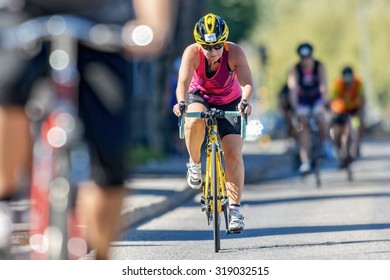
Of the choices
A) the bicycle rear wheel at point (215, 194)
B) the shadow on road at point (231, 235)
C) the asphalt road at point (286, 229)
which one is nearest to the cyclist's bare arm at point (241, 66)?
the bicycle rear wheel at point (215, 194)

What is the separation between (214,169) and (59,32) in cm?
440

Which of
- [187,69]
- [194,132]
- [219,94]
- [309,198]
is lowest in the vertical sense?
[309,198]

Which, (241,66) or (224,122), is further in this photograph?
(224,122)

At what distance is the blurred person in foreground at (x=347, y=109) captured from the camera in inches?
727

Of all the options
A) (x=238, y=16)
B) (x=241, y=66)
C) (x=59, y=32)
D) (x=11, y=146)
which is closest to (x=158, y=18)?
(x=59, y=32)

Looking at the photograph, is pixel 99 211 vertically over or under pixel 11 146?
under

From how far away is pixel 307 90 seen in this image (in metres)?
16.3

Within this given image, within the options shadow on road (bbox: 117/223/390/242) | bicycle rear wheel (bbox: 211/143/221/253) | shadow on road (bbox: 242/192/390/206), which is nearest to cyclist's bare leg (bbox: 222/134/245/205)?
bicycle rear wheel (bbox: 211/143/221/253)

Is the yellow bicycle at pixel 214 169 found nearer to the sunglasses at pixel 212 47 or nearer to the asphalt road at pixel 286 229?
the asphalt road at pixel 286 229

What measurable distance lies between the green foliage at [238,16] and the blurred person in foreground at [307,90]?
23.6 meters

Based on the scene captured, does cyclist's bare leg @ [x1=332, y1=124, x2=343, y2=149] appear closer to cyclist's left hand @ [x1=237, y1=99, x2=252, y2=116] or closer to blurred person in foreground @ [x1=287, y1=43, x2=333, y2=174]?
blurred person in foreground @ [x1=287, y1=43, x2=333, y2=174]

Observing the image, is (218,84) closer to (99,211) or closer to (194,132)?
(194,132)

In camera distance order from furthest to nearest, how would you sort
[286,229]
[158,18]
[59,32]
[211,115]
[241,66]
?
[286,229]
[241,66]
[211,115]
[59,32]
[158,18]
